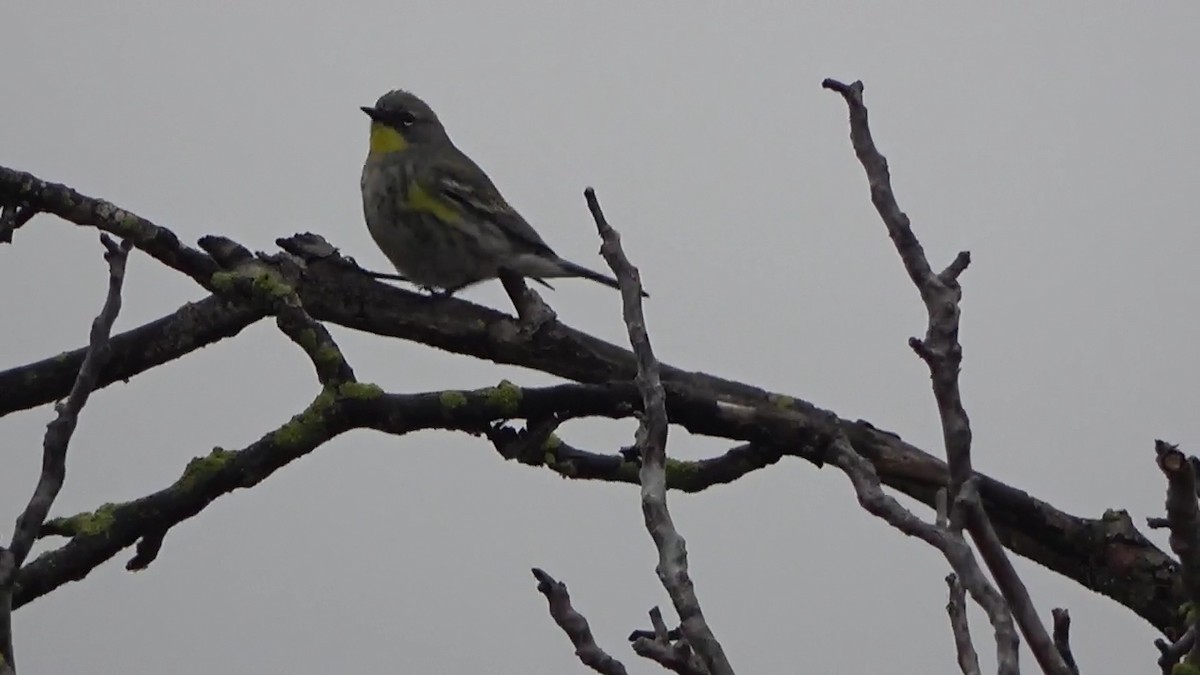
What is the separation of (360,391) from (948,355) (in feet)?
9.15

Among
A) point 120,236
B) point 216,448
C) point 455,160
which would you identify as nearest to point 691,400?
point 216,448

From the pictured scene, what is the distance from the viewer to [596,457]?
510 cm

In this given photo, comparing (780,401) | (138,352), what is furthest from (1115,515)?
(138,352)

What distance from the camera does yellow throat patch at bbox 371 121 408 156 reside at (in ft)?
28.7

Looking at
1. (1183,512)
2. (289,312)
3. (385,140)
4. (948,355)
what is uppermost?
(385,140)

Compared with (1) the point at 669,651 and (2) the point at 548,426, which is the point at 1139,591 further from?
(1) the point at 669,651

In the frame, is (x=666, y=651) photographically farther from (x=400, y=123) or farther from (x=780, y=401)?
(x=400, y=123)

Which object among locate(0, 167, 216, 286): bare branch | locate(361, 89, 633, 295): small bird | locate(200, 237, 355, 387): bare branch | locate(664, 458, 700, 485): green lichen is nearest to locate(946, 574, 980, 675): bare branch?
locate(664, 458, 700, 485): green lichen

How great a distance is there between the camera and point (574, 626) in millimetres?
2828

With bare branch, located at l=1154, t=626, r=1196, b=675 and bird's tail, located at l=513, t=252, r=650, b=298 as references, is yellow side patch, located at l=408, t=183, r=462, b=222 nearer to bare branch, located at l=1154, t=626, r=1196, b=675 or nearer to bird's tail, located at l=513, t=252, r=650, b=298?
bird's tail, located at l=513, t=252, r=650, b=298

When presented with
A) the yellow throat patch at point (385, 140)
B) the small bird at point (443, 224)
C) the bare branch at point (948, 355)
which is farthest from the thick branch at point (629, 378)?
the yellow throat patch at point (385, 140)

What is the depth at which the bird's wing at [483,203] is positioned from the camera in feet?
27.0

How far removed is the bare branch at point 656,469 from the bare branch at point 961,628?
49 cm

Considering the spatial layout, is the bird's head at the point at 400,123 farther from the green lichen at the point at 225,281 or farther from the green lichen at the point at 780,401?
the green lichen at the point at 780,401
